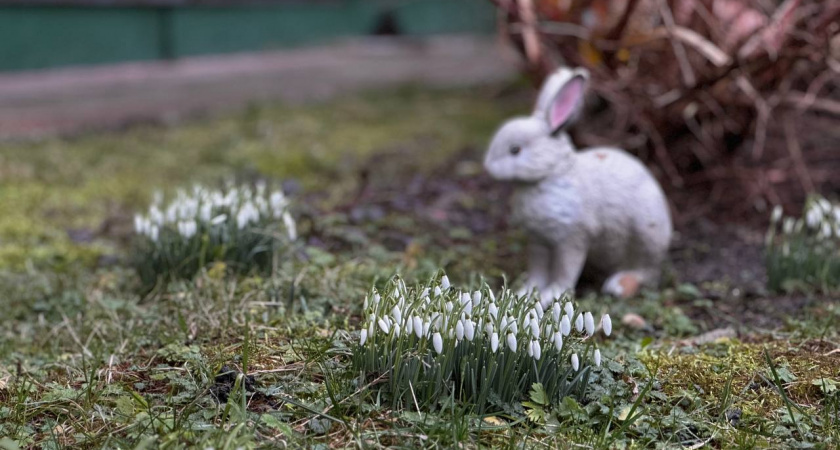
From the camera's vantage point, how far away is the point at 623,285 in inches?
145

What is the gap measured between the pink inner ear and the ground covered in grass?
0.75 metres

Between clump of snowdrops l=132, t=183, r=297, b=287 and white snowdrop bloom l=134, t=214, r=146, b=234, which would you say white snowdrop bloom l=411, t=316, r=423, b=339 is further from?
white snowdrop bloom l=134, t=214, r=146, b=234

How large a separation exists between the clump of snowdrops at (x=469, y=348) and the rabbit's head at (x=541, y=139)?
1.05 metres

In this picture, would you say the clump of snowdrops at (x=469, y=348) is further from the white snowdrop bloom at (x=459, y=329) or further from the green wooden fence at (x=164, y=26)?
the green wooden fence at (x=164, y=26)

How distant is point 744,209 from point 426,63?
5695 millimetres

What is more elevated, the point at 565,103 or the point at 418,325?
the point at 565,103

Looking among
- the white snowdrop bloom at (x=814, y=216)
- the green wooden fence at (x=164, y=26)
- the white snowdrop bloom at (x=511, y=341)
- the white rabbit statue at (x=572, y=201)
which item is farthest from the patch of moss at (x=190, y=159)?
the white snowdrop bloom at (x=814, y=216)

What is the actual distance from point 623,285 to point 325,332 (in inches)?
58.9

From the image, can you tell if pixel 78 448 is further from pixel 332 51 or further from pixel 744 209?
pixel 332 51

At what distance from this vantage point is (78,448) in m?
2.19

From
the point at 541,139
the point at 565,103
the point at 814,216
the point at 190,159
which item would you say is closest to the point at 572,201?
the point at 541,139

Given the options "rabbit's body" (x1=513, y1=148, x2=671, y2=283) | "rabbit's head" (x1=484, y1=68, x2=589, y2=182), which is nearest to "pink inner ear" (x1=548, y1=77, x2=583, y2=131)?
"rabbit's head" (x1=484, y1=68, x2=589, y2=182)

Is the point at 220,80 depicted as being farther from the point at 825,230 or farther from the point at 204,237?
the point at 825,230

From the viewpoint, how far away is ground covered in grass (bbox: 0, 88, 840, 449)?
227 centimetres
